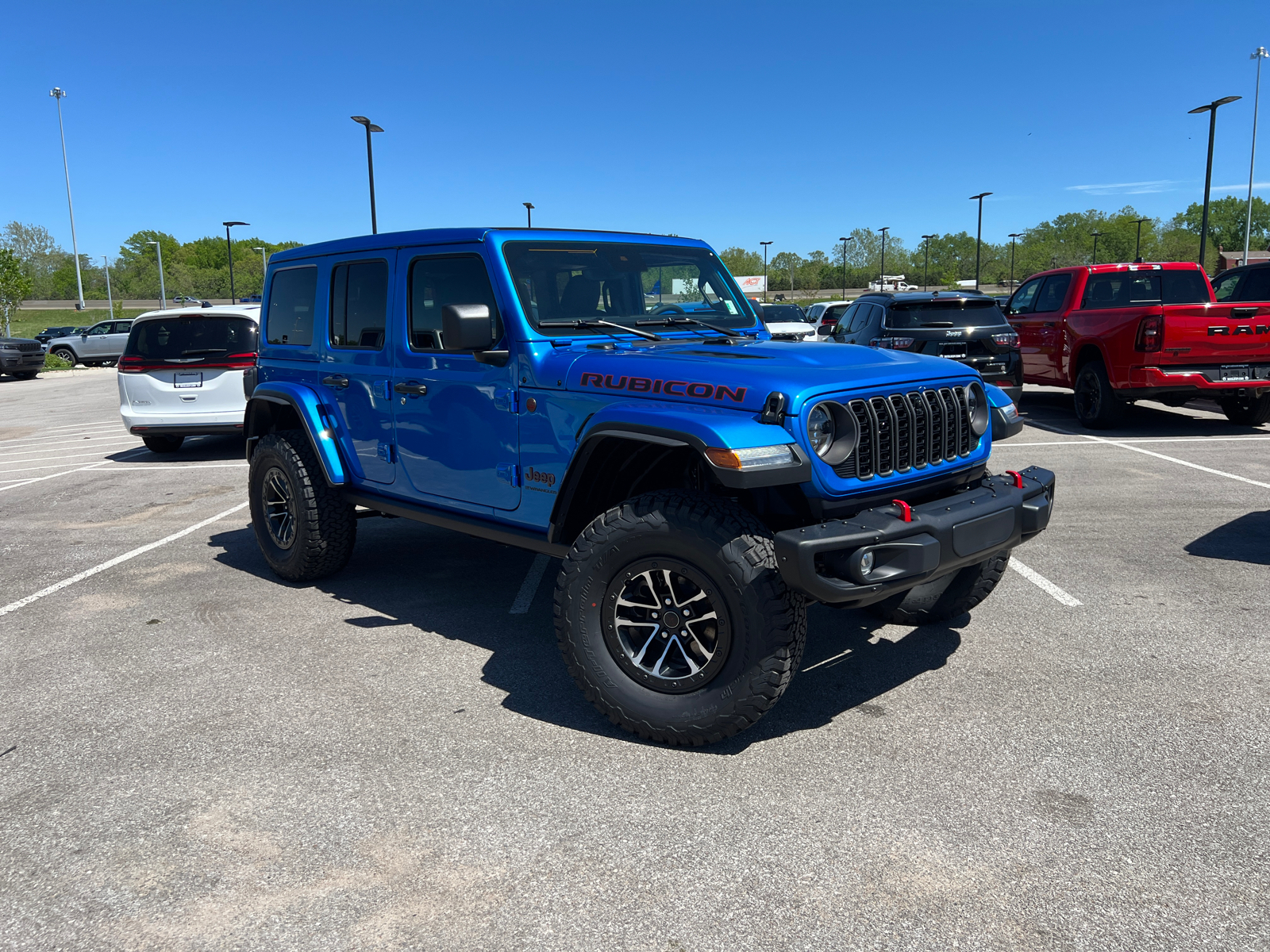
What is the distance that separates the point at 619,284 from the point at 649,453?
1.12m

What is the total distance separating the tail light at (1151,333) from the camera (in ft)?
33.8

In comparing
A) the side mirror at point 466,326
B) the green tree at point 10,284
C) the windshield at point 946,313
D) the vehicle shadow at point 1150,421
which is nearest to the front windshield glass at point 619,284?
the side mirror at point 466,326

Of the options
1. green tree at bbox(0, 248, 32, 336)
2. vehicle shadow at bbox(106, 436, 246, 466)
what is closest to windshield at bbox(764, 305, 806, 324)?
vehicle shadow at bbox(106, 436, 246, 466)

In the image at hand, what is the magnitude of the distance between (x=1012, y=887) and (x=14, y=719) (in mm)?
3851

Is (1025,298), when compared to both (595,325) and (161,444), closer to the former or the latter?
(595,325)

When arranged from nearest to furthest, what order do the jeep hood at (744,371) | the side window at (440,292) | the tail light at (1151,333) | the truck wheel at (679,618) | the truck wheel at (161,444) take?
the truck wheel at (679,618) < the jeep hood at (744,371) < the side window at (440,292) < the tail light at (1151,333) < the truck wheel at (161,444)

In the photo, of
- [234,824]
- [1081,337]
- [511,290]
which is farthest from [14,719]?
[1081,337]

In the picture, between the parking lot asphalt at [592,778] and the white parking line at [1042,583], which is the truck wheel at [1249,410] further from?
the white parking line at [1042,583]

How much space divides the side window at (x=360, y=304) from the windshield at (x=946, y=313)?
24.9ft

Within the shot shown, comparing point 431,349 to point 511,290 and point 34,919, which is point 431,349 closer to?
point 511,290

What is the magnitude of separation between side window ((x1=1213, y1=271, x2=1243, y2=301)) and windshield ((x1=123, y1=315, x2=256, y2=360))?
41.7 ft

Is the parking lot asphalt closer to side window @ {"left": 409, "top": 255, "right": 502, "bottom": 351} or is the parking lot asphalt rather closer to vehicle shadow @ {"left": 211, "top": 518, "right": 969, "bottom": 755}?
vehicle shadow @ {"left": 211, "top": 518, "right": 969, "bottom": 755}

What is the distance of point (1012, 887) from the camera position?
267 centimetres

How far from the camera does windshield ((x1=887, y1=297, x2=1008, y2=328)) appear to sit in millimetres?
11305
